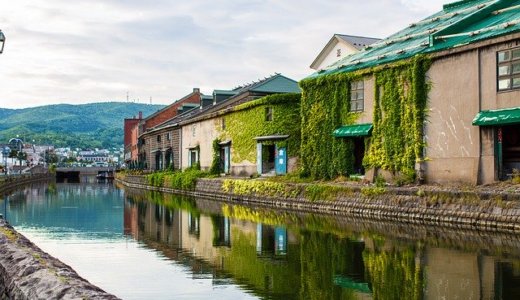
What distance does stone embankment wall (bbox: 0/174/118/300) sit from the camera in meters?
6.57

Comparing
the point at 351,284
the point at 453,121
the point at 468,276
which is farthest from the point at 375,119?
the point at 351,284

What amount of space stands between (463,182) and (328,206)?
6.34 metres

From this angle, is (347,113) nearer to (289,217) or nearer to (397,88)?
(397,88)

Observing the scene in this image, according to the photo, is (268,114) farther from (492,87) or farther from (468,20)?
(492,87)

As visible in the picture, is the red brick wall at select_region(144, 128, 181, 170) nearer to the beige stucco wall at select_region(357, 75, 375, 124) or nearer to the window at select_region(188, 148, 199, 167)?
the window at select_region(188, 148, 199, 167)

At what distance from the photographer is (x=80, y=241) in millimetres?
19469

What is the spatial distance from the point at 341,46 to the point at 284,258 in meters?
49.6

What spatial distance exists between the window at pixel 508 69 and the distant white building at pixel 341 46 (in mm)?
36594

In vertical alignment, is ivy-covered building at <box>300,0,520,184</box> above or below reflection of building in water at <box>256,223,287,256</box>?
above

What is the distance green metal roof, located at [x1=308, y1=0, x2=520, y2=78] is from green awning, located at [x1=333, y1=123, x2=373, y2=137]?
9.88 ft

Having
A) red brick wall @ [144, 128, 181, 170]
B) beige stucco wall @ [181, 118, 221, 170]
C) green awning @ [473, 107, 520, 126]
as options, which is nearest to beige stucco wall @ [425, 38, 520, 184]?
green awning @ [473, 107, 520, 126]

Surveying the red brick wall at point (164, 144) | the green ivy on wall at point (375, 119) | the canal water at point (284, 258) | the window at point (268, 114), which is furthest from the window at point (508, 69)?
the red brick wall at point (164, 144)

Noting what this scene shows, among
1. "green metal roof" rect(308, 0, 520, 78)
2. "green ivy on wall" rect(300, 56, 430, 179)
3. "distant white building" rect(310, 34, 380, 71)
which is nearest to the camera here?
"green metal roof" rect(308, 0, 520, 78)

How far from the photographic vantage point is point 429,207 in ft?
72.9
